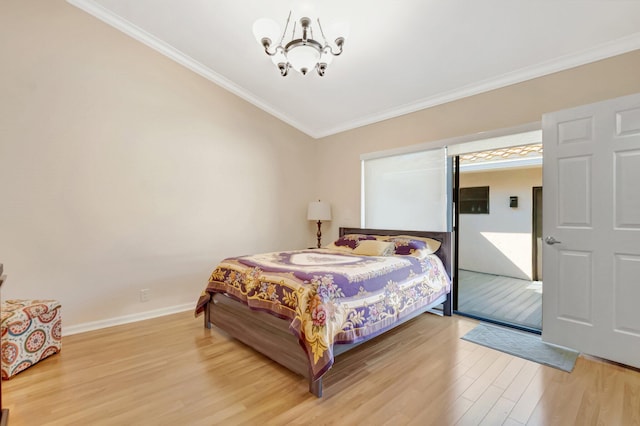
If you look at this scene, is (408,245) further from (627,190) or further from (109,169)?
(109,169)

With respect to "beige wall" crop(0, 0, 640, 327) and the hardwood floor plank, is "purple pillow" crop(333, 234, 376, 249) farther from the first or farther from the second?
the hardwood floor plank

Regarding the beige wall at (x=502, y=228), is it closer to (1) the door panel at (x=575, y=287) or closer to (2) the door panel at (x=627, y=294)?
(1) the door panel at (x=575, y=287)

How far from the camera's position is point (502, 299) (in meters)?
3.98

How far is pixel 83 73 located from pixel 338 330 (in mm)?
3525

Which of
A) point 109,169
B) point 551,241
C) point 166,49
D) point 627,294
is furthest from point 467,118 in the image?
point 109,169

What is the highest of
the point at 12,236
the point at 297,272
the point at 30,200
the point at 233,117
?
the point at 233,117

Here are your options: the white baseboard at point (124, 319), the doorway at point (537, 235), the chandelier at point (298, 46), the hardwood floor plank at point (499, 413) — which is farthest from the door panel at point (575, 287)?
the white baseboard at point (124, 319)

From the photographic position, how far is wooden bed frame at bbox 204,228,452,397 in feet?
6.81

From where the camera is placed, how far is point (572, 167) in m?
2.53

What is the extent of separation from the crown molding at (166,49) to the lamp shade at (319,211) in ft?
4.97

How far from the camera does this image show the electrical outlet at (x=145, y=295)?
11.0ft

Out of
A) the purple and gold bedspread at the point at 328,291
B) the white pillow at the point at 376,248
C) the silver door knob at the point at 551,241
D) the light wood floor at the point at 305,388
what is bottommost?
the light wood floor at the point at 305,388

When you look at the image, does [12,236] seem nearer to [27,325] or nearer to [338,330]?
[27,325]

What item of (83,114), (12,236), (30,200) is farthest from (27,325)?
(83,114)
